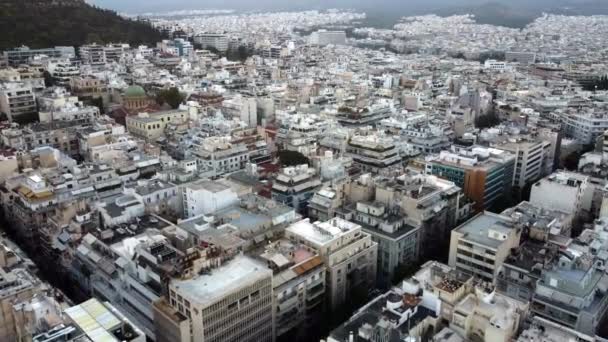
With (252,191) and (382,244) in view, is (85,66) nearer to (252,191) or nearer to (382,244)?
(252,191)

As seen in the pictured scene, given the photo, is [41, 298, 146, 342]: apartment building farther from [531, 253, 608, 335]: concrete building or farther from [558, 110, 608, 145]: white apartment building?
[558, 110, 608, 145]: white apartment building

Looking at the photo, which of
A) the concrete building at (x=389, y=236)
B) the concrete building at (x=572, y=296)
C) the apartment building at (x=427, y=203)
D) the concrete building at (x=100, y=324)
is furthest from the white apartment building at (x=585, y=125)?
the concrete building at (x=100, y=324)

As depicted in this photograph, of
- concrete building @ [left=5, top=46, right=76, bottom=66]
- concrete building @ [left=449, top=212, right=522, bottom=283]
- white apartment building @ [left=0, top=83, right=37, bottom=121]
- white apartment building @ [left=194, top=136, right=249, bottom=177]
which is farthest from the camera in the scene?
concrete building @ [left=5, top=46, right=76, bottom=66]

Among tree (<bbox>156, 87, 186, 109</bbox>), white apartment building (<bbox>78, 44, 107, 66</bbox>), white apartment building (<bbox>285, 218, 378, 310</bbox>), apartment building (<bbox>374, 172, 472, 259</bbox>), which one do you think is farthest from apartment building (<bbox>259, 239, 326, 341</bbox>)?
white apartment building (<bbox>78, 44, 107, 66</bbox>)

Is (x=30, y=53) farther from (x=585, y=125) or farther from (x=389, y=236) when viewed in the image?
(x=585, y=125)

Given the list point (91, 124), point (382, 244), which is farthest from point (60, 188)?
point (382, 244)

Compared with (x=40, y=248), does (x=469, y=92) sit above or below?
above
